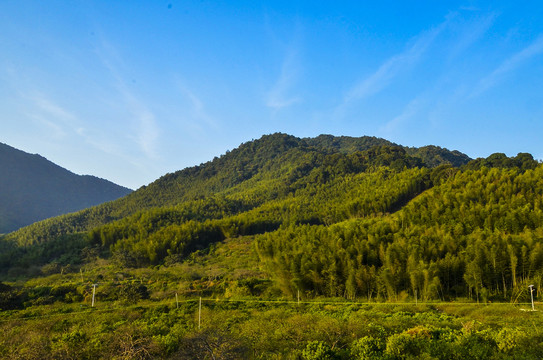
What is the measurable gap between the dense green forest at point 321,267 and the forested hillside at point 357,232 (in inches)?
6.7

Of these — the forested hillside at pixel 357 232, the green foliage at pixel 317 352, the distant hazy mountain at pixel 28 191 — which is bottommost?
the green foliage at pixel 317 352

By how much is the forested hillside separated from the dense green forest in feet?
0.56

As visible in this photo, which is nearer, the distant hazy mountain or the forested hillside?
the forested hillside

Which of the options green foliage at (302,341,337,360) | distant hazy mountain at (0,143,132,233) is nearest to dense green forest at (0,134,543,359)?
green foliage at (302,341,337,360)

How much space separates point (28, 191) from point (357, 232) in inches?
7775

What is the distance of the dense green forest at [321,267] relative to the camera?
9570 mm

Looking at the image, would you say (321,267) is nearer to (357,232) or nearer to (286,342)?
(357,232)

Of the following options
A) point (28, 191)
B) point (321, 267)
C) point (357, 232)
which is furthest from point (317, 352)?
point (28, 191)

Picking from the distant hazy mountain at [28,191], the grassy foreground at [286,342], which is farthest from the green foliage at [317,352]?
the distant hazy mountain at [28,191]

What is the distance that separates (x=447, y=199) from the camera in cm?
3912

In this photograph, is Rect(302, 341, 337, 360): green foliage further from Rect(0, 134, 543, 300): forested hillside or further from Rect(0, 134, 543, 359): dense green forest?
Rect(0, 134, 543, 300): forested hillside

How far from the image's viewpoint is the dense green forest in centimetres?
957

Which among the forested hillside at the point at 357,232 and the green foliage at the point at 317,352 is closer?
the green foliage at the point at 317,352

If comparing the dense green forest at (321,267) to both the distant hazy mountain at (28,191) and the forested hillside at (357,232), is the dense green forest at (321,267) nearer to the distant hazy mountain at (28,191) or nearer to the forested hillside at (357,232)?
the forested hillside at (357,232)
